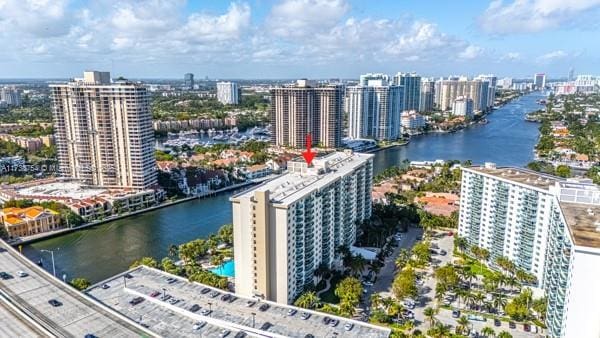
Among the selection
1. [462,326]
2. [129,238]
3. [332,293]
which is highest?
[462,326]

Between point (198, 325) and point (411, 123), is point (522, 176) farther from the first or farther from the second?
point (411, 123)

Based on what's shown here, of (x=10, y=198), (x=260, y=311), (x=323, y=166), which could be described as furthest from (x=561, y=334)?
(x=10, y=198)

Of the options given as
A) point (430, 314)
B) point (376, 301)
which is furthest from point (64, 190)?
point (430, 314)

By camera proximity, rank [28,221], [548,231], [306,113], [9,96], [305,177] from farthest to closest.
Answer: [9,96] < [306,113] < [28,221] < [305,177] < [548,231]

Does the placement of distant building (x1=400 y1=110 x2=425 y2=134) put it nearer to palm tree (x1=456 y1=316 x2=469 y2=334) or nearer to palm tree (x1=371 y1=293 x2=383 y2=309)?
palm tree (x1=371 y1=293 x2=383 y2=309)

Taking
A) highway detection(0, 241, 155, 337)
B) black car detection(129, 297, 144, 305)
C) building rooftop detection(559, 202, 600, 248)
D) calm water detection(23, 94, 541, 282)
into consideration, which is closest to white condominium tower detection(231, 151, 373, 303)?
black car detection(129, 297, 144, 305)

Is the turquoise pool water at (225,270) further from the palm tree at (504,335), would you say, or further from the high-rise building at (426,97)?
the high-rise building at (426,97)

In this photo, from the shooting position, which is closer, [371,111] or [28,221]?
[28,221]

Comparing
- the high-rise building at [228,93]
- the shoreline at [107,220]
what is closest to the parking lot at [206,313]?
the shoreline at [107,220]
